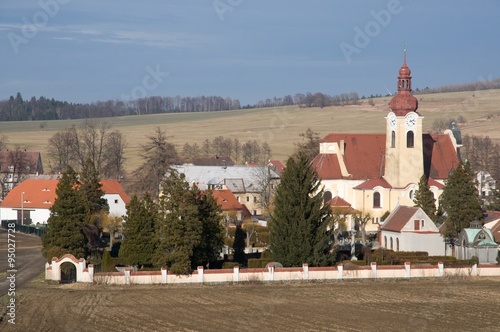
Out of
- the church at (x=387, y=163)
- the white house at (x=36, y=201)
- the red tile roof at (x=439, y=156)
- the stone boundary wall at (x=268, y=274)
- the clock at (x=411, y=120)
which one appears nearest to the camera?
the stone boundary wall at (x=268, y=274)

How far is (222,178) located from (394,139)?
21.6 metres

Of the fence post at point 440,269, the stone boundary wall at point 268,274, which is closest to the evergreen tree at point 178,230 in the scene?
the stone boundary wall at point 268,274

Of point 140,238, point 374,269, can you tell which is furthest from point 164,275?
point 374,269

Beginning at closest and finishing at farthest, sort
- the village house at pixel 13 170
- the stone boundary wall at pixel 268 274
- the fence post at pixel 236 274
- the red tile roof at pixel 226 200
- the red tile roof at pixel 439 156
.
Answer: the stone boundary wall at pixel 268 274 < the fence post at pixel 236 274 < the red tile roof at pixel 226 200 < the red tile roof at pixel 439 156 < the village house at pixel 13 170

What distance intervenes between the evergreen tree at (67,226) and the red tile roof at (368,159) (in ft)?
121

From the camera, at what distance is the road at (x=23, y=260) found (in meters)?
53.2

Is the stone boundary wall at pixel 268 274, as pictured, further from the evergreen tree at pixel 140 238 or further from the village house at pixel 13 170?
the village house at pixel 13 170

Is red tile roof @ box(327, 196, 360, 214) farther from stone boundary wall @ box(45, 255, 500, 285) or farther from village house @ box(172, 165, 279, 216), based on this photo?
stone boundary wall @ box(45, 255, 500, 285)

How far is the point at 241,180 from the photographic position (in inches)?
4124

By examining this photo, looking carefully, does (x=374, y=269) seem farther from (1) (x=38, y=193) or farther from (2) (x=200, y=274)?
(1) (x=38, y=193)

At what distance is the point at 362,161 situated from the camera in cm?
9344

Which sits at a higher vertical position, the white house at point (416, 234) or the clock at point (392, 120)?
the clock at point (392, 120)

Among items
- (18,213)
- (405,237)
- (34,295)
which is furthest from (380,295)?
(18,213)

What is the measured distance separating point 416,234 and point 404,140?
22.9 metres
